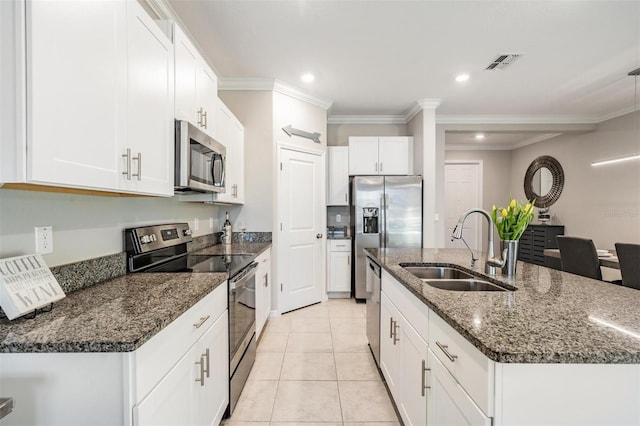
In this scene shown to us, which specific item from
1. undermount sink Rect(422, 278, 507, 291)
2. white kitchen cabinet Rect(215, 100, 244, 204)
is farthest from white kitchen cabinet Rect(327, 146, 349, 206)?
undermount sink Rect(422, 278, 507, 291)

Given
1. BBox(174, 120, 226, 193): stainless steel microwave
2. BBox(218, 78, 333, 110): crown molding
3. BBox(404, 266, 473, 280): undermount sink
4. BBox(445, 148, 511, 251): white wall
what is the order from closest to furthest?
1. BBox(174, 120, 226, 193): stainless steel microwave
2. BBox(404, 266, 473, 280): undermount sink
3. BBox(218, 78, 333, 110): crown molding
4. BBox(445, 148, 511, 251): white wall

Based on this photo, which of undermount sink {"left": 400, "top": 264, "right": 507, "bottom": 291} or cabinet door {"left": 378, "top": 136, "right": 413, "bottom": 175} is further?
cabinet door {"left": 378, "top": 136, "right": 413, "bottom": 175}

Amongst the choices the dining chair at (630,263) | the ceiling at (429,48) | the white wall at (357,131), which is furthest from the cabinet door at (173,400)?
the white wall at (357,131)

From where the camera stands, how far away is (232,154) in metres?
2.90

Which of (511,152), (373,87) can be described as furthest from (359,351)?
(511,152)

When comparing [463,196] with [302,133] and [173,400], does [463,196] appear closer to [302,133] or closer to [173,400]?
[302,133]

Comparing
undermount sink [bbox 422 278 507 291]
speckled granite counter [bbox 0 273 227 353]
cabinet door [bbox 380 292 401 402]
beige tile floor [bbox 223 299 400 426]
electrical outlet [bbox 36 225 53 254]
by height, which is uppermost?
electrical outlet [bbox 36 225 53 254]

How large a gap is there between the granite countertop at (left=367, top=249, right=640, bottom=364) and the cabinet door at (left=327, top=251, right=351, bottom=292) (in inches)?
100

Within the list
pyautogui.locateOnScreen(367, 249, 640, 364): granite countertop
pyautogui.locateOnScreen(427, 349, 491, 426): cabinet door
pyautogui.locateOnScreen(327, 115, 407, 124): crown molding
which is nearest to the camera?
pyautogui.locateOnScreen(367, 249, 640, 364): granite countertop

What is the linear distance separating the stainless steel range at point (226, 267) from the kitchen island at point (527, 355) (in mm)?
1033

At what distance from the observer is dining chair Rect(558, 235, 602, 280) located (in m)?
2.78

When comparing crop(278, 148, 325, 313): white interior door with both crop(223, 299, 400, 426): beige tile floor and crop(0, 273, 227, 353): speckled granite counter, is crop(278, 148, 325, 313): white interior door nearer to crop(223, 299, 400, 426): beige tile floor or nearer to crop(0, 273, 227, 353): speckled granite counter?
crop(223, 299, 400, 426): beige tile floor

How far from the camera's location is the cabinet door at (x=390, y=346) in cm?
170

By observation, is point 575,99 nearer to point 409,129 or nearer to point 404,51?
point 409,129
